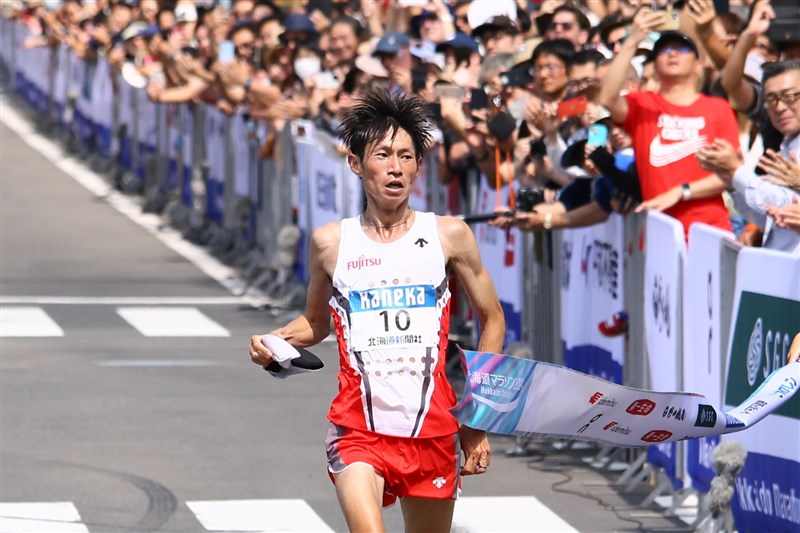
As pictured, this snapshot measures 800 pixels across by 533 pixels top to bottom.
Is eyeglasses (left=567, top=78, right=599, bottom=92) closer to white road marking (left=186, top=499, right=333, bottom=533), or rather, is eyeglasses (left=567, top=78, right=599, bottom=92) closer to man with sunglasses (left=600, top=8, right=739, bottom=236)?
man with sunglasses (left=600, top=8, right=739, bottom=236)

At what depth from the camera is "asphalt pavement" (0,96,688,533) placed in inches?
420

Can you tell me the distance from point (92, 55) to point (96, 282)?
1327cm

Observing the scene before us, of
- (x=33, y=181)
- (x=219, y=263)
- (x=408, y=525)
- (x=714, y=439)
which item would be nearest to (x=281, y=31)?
(x=219, y=263)

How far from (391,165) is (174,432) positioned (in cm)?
618

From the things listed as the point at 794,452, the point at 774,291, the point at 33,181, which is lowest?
the point at 33,181

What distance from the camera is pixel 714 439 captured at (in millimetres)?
10141

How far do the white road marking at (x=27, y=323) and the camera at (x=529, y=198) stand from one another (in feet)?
19.9

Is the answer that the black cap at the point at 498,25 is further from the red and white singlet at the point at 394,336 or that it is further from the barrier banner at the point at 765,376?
the red and white singlet at the point at 394,336

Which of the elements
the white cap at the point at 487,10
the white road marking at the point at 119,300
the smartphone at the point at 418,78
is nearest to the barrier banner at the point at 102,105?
the white road marking at the point at 119,300

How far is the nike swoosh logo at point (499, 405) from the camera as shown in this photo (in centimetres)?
695

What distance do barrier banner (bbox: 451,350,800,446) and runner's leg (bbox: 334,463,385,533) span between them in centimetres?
36

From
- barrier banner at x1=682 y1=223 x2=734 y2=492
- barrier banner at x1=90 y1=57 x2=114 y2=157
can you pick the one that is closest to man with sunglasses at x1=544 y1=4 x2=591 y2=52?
barrier banner at x1=682 y1=223 x2=734 y2=492

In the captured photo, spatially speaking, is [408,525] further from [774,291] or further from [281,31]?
[281,31]

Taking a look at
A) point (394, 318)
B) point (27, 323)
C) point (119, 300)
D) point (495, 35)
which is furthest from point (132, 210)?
point (394, 318)
